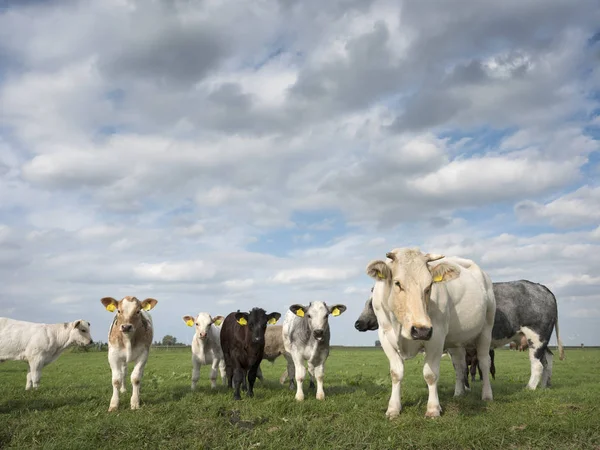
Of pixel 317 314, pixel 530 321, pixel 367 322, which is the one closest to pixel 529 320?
pixel 530 321

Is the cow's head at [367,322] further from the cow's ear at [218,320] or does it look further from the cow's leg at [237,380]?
the cow's ear at [218,320]

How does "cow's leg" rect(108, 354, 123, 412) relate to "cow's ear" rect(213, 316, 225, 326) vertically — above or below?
below

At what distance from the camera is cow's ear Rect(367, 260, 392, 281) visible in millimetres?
9141

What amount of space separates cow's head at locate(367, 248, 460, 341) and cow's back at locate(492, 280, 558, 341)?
5207 millimetres

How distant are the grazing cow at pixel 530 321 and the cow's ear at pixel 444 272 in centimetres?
502

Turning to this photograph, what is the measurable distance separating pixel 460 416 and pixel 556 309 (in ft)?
22.4

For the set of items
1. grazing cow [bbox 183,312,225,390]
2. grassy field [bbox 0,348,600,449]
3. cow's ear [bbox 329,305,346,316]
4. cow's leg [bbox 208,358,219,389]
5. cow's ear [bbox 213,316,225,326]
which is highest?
cow's ear [bbox 329,305,346,316]

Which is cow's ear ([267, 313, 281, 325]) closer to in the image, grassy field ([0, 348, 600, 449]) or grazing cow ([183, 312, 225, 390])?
grazing cow ([183, 312, 225, 390])

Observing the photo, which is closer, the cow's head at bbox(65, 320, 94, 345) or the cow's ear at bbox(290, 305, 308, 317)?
the cow's ear at bbox(290, 305, 308, 317)

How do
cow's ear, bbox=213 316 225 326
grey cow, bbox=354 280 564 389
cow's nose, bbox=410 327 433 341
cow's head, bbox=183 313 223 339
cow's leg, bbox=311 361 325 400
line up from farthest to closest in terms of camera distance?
1. cow's ear, bbox=213 316 225 326
2. cow's head, bbox=183 313 223 339
3. grey cow, bbox=354 280 564 389
4. cow's leg, bbox=311 361 325 400
5. cow's nose, bbox=410 327 433 341

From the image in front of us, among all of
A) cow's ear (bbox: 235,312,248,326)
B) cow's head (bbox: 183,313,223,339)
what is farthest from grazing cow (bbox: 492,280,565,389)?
cow's head (bbox: 183,313,223,339)

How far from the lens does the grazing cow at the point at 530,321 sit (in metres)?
13.6

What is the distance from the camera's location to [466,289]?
10.9 m

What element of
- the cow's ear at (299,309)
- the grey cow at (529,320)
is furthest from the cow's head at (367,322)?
the cow's ear at (299,309)
